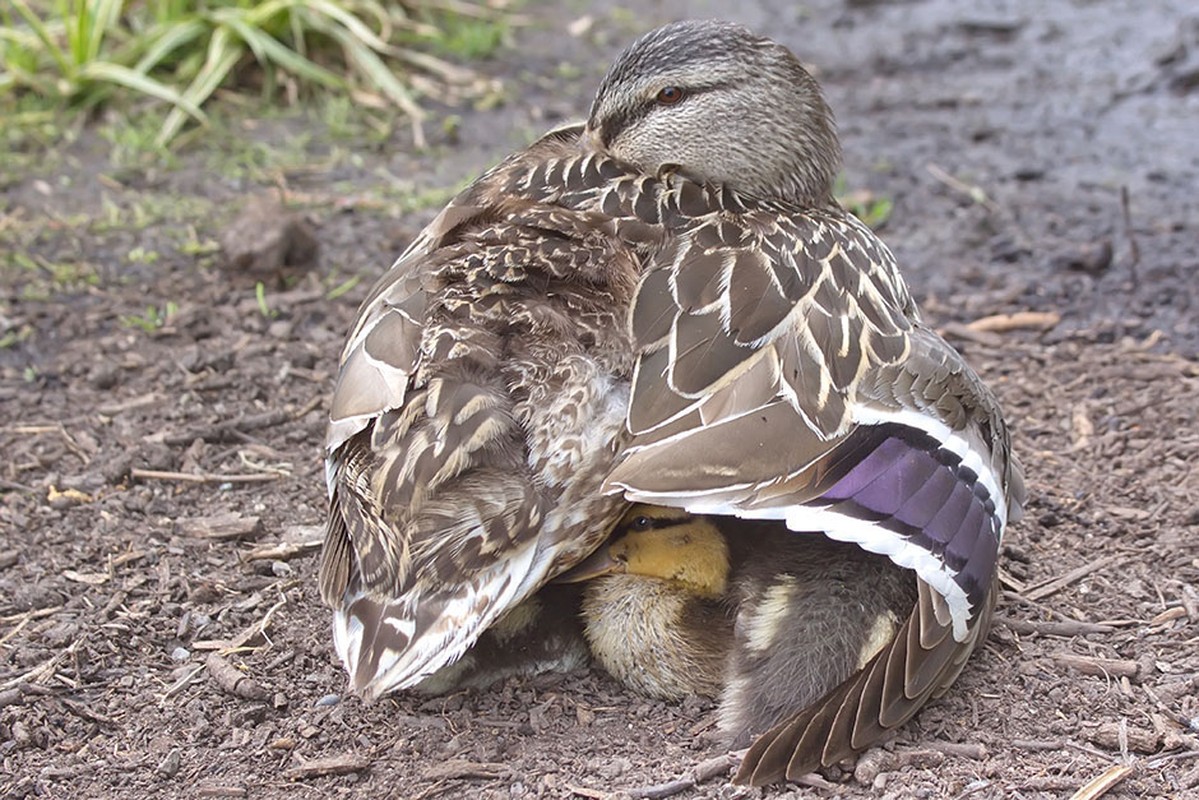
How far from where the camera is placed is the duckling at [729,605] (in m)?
3.71

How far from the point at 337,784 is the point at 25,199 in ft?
13.9

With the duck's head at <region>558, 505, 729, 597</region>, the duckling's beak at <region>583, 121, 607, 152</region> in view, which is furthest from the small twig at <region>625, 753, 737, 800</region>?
the duckling's beak at <region>583, 121, 607, 152</region>

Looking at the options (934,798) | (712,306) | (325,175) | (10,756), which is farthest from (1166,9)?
(10,756)

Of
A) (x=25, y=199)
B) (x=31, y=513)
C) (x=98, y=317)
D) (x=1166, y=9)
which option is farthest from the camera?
(x=1166, y=9)

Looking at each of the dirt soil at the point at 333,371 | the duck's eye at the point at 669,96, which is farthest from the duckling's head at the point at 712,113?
the dirt soil at the point at 333,371

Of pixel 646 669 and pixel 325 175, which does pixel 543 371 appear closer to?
pixel 646 669

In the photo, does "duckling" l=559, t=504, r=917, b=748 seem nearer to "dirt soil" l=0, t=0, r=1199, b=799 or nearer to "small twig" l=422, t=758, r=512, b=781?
"dirt soil" l=0, t=0, r=1199, b=799

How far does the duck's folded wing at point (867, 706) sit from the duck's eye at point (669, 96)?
1.76 metres

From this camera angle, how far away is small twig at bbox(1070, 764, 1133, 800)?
3404mm

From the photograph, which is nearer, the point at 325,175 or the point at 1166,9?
the point at 325,175

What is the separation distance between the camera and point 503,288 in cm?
388

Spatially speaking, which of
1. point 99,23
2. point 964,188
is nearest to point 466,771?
point 964,188

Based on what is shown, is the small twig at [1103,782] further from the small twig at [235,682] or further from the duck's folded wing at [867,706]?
the small twig at [235,682]

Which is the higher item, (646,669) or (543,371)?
(543,371)
